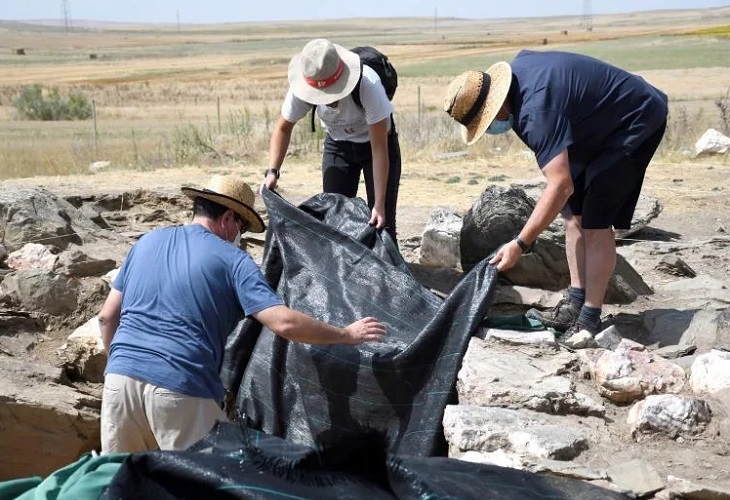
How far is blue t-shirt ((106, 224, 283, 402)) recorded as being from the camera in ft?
11.3

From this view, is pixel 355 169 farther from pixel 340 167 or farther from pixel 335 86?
pixel 335 86

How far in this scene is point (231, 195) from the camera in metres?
3.79

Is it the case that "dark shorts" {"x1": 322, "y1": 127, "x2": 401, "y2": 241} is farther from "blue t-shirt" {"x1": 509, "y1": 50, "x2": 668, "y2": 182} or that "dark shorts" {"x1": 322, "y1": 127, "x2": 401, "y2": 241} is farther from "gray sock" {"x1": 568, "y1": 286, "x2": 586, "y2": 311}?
"blue t-shirt" {"x1": 509, "y1": 50, "x2": 668, "y2": 182}

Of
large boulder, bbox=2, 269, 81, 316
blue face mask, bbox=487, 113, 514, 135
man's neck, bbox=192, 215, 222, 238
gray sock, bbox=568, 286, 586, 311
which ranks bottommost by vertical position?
large boulder, bbox=2, 269, 81, 316

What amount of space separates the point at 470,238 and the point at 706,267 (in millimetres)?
1751

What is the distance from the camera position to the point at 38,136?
22.0 metres

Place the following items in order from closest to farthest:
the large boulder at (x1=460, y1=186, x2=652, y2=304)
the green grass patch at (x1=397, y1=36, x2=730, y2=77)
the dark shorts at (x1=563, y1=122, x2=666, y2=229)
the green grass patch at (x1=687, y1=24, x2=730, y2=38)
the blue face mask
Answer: the blue face mask → the dark shorts at (x1=563, y1=122, x2=666, y2=229) → the large boulder at (x1=460, y1=186, x2=652, y2=304) → the green grass patch at (x1=397, y1=36, x2=730, y2=77) → the green grass patch at (x1=687, y1=24, x2=730, y2=38)

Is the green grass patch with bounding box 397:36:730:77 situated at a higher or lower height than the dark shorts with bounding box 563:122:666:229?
lower

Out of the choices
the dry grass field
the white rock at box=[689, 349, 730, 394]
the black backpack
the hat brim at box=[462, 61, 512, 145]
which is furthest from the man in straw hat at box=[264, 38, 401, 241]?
the dry grass field

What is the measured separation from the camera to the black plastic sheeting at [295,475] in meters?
2.20

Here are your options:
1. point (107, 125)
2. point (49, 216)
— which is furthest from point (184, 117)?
point (49, 216)

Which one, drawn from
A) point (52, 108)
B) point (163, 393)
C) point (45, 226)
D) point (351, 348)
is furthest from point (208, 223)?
point (52, 108)

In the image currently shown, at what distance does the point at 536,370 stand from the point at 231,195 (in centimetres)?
138

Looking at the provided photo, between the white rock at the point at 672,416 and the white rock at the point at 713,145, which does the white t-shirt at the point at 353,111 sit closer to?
the white rock at the point at 672,416
